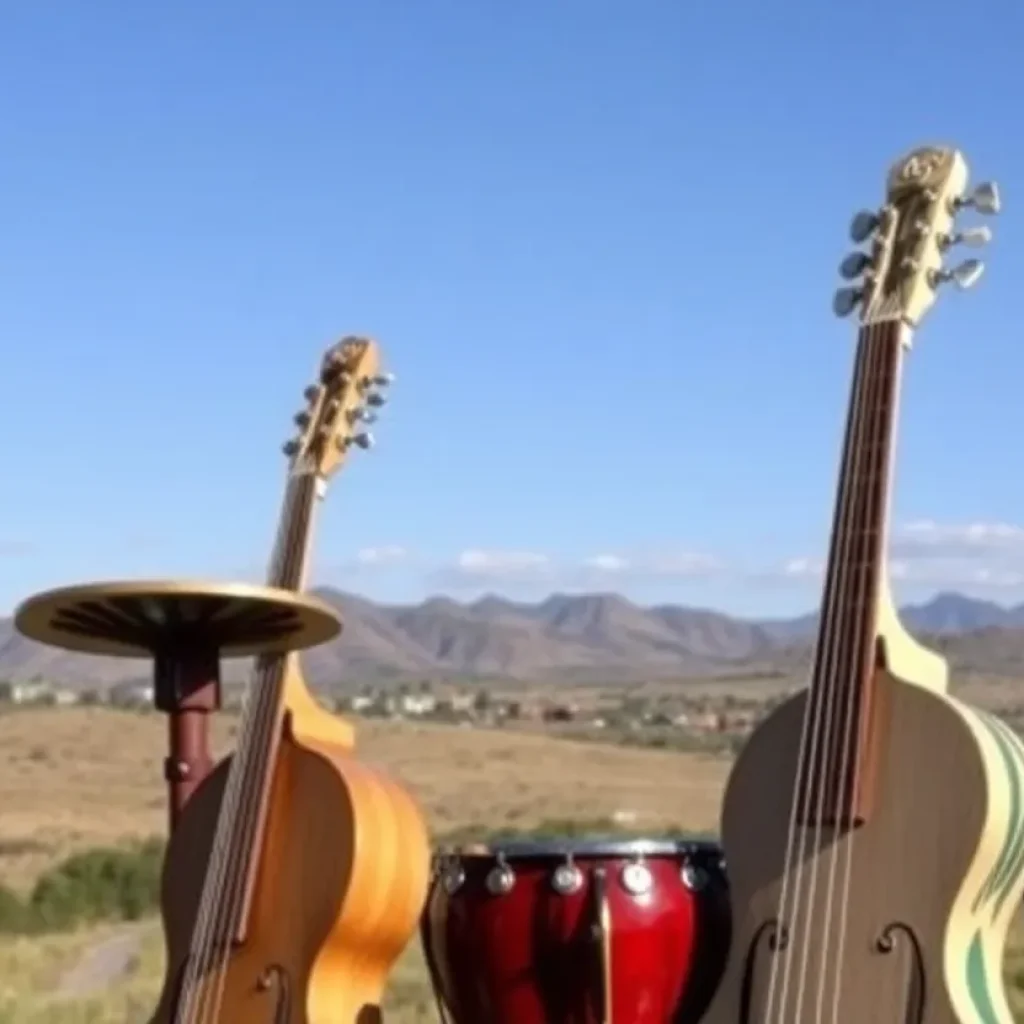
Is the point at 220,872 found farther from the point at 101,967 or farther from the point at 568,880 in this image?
the point at 101,967

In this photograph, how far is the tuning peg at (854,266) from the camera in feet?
18.5

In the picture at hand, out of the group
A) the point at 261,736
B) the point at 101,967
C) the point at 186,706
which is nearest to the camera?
the point at 261,736

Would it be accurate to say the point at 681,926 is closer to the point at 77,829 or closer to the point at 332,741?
the point at 332,741

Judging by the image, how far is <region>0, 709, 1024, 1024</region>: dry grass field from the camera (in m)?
25.9

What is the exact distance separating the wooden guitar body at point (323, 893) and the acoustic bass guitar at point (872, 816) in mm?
922

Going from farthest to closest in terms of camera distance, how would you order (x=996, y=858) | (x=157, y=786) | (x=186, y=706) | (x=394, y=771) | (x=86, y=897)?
(x=157, y=786) < (x=394, y=771) < (x=86, y=897) < (x=186, y=706) < (x=996, y=858)

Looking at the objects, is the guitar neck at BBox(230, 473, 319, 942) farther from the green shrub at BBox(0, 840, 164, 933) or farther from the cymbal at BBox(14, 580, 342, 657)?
the green shrub at BBox(0, 840, 164, 933)

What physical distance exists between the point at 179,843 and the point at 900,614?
2064 millimetres

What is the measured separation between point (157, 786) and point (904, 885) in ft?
169

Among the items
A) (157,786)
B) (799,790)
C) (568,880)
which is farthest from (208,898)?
A: (157,786)

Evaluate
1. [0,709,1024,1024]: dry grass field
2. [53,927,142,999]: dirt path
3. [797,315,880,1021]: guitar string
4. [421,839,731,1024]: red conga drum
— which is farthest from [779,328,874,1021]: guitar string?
[0,709,1024,1024]: dry grass field

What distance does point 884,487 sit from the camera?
17.5 ft

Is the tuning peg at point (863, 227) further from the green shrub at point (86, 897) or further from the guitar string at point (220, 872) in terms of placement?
the green shrub at point (86, 897)

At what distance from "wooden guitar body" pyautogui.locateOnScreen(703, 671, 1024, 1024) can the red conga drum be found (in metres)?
0.47
